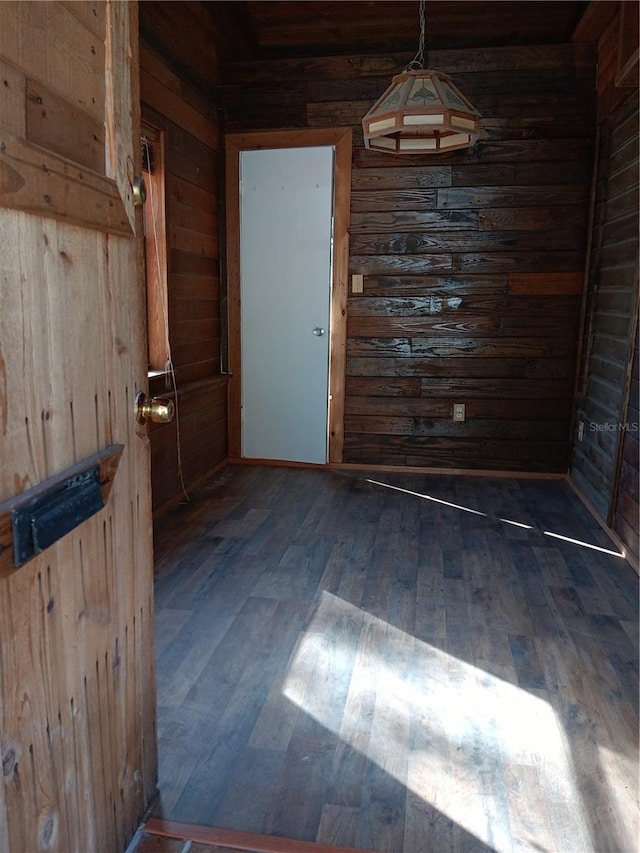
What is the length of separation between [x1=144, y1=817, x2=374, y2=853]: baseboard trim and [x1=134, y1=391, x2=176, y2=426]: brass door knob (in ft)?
2.96

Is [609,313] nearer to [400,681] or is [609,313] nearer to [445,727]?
[400,681]

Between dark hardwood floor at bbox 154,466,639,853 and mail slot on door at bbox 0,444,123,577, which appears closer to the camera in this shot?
mail slot on door at bbox 0,444,123,577

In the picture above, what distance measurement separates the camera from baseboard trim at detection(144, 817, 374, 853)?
1.41 meters

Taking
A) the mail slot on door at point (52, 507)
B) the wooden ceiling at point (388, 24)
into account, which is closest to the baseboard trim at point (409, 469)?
the wooden ceiling at point (388, 24)

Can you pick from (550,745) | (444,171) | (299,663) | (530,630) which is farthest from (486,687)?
(444,171)

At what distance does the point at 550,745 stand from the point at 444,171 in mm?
3445

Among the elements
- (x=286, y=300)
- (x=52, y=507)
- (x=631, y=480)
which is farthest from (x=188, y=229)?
(x=52, y=507)

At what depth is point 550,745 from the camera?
69.4 inches

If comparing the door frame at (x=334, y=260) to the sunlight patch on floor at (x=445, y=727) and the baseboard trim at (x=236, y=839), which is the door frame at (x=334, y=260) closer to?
the sunlight patch on floor at (x=445, y=727)

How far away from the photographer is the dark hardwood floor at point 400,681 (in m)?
1.53

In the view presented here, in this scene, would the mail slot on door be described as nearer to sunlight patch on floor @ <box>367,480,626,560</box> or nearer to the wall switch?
sunlight patch on floor @ <box>367,480,626,560</box>

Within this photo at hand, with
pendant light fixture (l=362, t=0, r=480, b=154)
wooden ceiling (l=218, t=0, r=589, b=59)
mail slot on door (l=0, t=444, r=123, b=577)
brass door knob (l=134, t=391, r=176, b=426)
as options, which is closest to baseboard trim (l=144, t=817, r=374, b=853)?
mail slot on door (l=0, t=444, r=123, b=577)

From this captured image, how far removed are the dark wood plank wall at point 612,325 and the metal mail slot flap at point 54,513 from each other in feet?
8.57

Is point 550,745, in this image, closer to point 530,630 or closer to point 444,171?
point 530,630
